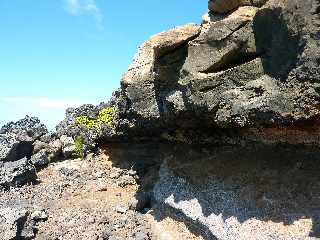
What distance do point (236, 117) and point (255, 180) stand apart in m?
3.53

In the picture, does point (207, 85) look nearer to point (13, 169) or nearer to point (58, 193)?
point (58, 193)

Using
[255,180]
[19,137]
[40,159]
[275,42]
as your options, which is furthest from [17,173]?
[275,42]

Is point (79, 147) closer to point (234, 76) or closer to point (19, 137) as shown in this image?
point (19, 137)

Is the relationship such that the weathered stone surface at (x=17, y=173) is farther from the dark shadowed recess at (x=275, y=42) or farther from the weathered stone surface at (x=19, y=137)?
the dark shadowed recess at (x=275, y=42)

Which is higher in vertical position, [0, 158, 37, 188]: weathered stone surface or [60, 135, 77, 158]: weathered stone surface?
[60, 135, 77, 158]: weathered stone surface

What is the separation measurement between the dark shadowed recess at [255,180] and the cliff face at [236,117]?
50mm

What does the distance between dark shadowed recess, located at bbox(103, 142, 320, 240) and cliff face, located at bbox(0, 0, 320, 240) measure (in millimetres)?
50

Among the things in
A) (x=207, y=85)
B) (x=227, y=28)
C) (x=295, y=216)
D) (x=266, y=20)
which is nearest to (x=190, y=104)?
(x=207, y=85)

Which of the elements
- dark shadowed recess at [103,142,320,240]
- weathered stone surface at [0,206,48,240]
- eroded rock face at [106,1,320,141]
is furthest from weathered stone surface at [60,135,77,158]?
eroded rock face at [106,1,320,141]

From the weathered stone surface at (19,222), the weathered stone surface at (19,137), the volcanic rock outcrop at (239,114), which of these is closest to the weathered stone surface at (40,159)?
the weathered stone surface at (19,137)

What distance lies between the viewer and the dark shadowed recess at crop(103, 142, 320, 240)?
1925cm

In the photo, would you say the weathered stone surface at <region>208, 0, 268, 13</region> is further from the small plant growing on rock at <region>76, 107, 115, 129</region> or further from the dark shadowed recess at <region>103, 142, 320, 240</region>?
the small plant growing on rock at <region>76, 107, 115, 129</region>

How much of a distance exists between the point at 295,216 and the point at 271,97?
5.02 metres

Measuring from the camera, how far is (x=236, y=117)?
19.9 m
